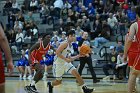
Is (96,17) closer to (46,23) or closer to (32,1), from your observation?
(46,23)

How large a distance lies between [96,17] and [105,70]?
508 centimetres

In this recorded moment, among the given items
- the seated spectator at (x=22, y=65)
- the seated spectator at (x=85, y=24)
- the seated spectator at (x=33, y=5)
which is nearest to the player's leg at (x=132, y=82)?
the seated spectator at (x=22, y=65)

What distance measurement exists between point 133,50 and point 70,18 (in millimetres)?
15668

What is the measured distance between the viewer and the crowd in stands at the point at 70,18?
72.3 feet

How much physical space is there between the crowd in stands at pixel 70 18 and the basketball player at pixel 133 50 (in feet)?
35.9

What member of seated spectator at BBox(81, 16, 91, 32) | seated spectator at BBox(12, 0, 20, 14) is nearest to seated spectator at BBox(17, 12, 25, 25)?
seated spectator at BBox(12, 0, 20, 14)

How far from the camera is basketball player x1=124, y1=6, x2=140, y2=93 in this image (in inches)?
321

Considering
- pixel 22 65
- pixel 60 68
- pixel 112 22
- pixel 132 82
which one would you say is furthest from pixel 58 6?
pixel 132 82

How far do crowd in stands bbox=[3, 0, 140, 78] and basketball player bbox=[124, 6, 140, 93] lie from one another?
11.0 meters

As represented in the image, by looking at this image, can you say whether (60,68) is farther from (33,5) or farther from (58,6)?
(33,5)

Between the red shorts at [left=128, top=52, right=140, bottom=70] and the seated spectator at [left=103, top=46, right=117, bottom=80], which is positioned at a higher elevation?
the red shorts at [left=128, top=52, right=140, bottom=70]

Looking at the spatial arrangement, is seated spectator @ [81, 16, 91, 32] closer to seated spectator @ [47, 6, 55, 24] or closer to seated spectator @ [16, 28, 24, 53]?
seated spectator @ [47, 6, 55, 24]

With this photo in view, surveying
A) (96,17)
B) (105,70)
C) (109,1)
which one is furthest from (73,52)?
(109,1)

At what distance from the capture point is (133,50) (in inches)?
333
